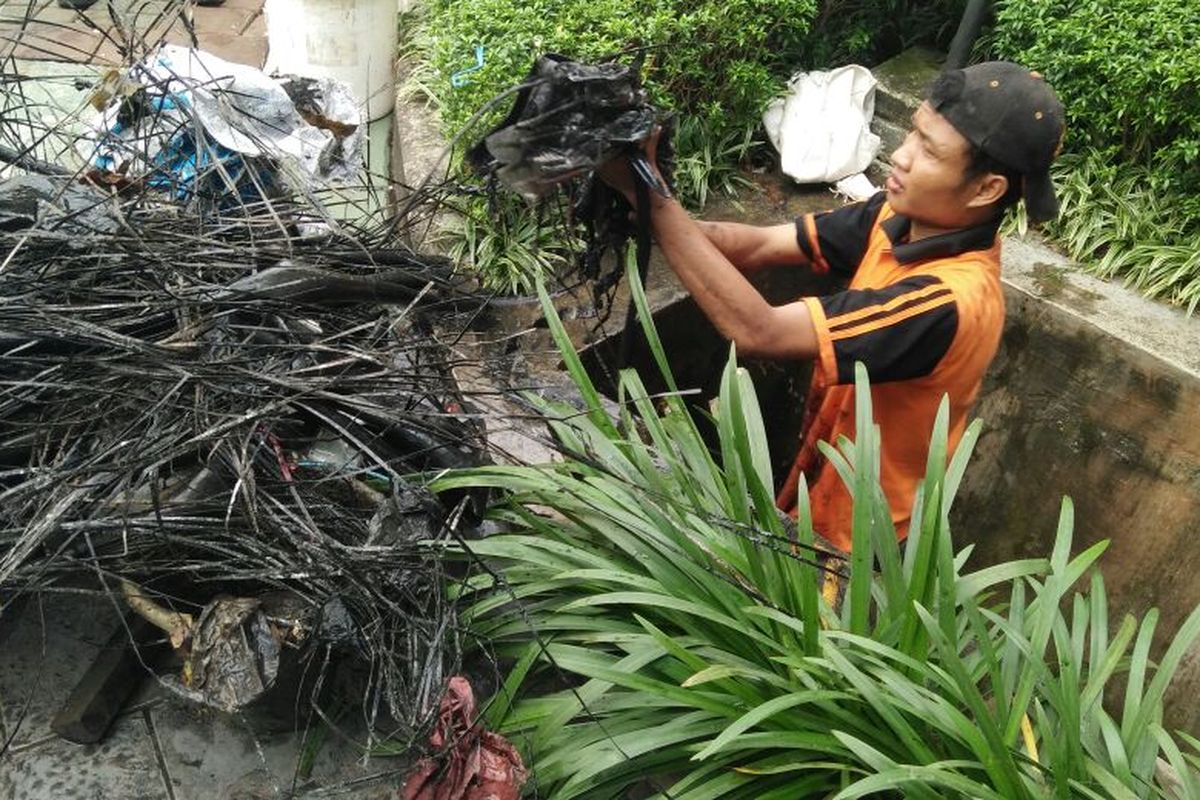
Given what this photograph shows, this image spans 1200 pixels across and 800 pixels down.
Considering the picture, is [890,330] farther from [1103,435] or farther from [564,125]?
[1103,435]

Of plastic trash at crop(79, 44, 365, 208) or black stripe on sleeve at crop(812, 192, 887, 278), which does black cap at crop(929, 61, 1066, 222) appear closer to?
black stripe on sleeve at crop(812, 192, 887, 278)

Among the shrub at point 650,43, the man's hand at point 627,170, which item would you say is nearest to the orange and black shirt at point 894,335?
the man's hand at point 627,170

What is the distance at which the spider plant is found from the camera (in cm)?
224

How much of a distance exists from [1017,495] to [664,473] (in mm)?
2154

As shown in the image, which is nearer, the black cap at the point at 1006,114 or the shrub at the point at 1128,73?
the black cap at the point at 1006,114

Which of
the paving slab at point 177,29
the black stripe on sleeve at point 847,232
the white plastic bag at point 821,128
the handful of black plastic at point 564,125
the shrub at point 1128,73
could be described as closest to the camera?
the handful of black plastic at point 564,125

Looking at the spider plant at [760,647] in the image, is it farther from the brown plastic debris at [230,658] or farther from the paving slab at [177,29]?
the paving slab at [177,29]

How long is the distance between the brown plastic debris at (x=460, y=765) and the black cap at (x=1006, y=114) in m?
1.71

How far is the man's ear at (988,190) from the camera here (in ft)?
9.11

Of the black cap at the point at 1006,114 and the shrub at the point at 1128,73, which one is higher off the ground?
the black cap at the point at 1006,114

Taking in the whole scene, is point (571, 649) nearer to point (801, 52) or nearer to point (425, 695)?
point (425, 695)

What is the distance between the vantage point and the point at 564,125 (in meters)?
2.37

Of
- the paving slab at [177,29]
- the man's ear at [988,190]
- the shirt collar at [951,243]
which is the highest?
the man's ear at [988,190]

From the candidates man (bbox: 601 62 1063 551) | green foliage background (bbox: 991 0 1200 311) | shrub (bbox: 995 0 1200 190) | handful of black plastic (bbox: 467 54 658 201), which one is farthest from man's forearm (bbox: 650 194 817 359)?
shrub (bbox: 995 0 1200 190)
